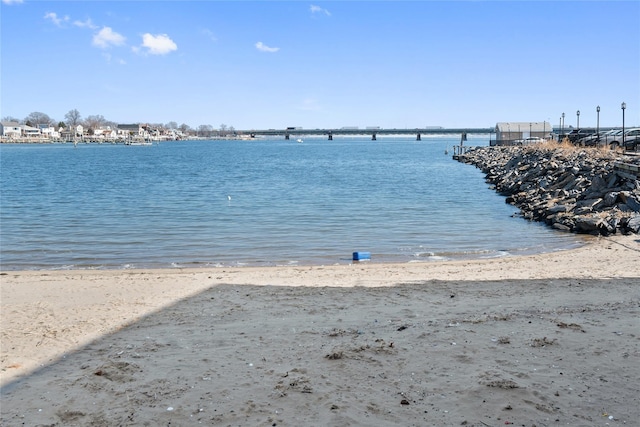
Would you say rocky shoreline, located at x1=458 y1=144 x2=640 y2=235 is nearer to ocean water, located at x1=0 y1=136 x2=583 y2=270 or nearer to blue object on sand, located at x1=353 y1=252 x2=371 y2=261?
ocean water, located at x1=0 y1=136 x2=583 y2=270

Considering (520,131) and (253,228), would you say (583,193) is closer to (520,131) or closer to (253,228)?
(253,228)

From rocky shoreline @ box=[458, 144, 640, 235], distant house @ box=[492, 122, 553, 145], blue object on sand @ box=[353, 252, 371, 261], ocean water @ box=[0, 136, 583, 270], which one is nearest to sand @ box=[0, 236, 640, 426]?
blue object on sand @ box=[353, 252, 371, 261]

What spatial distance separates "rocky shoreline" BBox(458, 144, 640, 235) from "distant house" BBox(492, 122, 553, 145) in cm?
6440

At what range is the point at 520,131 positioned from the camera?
100625 millimetres

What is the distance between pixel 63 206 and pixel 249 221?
1160 centimetres

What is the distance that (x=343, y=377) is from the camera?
663 centimetres

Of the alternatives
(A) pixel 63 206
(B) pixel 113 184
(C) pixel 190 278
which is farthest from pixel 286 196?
(C) pixel 190 278

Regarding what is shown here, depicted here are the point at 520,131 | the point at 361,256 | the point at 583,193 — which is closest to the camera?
the point at 361,256

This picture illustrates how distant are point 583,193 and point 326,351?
19992 millimetres

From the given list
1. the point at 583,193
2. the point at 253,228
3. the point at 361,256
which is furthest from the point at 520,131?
the point at 361,256

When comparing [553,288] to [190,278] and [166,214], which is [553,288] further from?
[166,214]

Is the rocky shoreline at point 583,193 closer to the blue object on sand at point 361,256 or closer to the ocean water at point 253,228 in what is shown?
the ocean water at point 253,228

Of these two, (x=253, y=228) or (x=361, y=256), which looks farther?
(x=253, y=228)

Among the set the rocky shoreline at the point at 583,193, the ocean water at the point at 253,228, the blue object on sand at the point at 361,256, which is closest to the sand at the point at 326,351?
the blue object on sand at the point at 361,256
